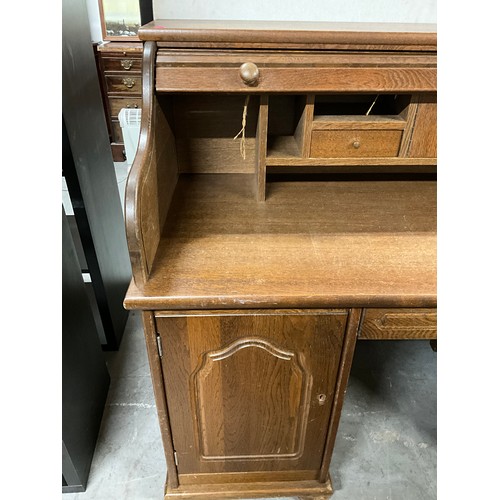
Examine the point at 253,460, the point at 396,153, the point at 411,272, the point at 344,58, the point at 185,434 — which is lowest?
the point at 253,460

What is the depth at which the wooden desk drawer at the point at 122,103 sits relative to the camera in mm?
3146

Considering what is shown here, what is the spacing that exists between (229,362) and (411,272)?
43 centimetres

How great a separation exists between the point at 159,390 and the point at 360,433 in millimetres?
828

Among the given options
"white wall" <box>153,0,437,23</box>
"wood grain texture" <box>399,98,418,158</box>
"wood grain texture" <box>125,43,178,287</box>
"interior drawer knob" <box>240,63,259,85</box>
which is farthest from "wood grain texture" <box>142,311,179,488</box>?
"white wall" <box>153,0,437,23</box>

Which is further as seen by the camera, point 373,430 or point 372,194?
point 373,430

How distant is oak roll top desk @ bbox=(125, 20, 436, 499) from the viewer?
0.81 metres

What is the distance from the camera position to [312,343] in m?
0.90

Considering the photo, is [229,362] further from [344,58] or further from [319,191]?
[344,58]

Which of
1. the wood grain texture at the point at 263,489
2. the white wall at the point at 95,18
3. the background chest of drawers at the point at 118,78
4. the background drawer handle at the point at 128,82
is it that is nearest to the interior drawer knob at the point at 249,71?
the wood grain texture at the point at 263,489

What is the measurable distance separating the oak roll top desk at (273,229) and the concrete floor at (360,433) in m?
0.18

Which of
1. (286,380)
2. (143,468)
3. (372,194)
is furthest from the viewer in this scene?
(143,468)

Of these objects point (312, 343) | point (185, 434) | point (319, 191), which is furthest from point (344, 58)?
point (185, 434)

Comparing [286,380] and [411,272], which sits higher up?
[411,272]

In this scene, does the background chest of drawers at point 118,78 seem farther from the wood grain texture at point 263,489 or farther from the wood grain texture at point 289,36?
the wood grain texture at point 263,489
